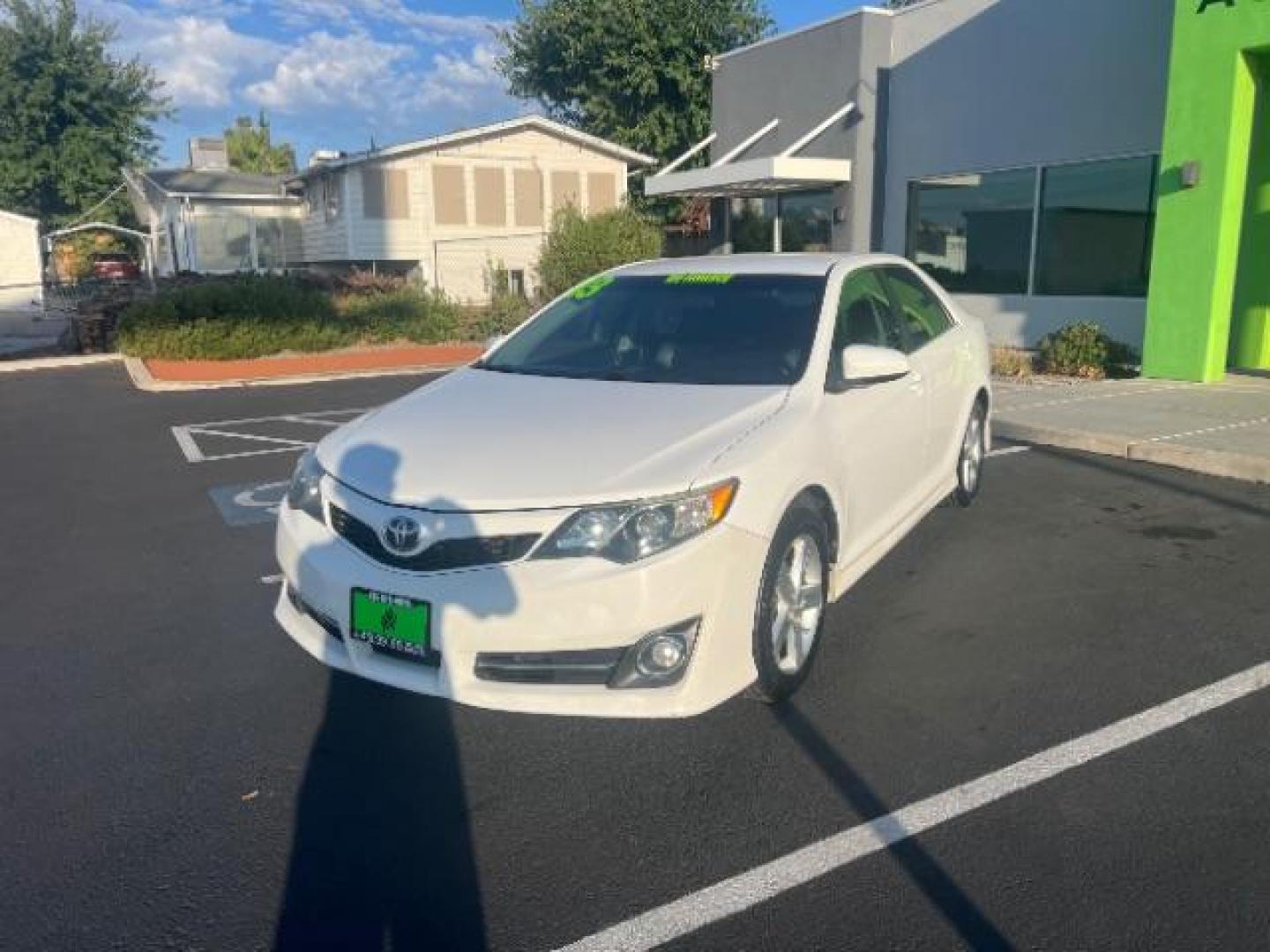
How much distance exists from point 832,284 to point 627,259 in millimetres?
14694

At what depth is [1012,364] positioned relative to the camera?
12.3 meters

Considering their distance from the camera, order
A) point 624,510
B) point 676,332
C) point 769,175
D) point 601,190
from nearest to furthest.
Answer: point 624,510
point 676,332
point 769,175
point 601,190

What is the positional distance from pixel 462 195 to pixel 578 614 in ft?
85.2

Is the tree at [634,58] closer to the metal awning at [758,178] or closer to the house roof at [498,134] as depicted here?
the house roof at [498,134]

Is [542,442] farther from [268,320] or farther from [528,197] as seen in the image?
[528,197]

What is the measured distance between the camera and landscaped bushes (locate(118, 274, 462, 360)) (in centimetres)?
1438

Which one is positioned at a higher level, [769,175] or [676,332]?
[769,175]

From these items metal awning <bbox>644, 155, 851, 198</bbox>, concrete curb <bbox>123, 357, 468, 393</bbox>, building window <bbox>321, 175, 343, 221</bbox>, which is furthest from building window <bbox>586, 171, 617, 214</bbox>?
concrete curb <bbox>123, 357, 468, 393</bbox>

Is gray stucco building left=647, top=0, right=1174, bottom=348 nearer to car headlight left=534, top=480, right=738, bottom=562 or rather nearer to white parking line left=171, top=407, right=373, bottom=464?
white parking line left=171, top=407, right=373, bottom=464

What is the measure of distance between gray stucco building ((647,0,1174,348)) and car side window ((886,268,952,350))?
7.85m

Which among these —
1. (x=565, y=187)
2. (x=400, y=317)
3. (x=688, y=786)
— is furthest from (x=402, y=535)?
(x=565, y=187)

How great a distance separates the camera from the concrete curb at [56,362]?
1507cm

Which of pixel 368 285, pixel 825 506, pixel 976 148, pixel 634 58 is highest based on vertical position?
pixel 634 58

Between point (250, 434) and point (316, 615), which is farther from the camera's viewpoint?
point (250, 434)
